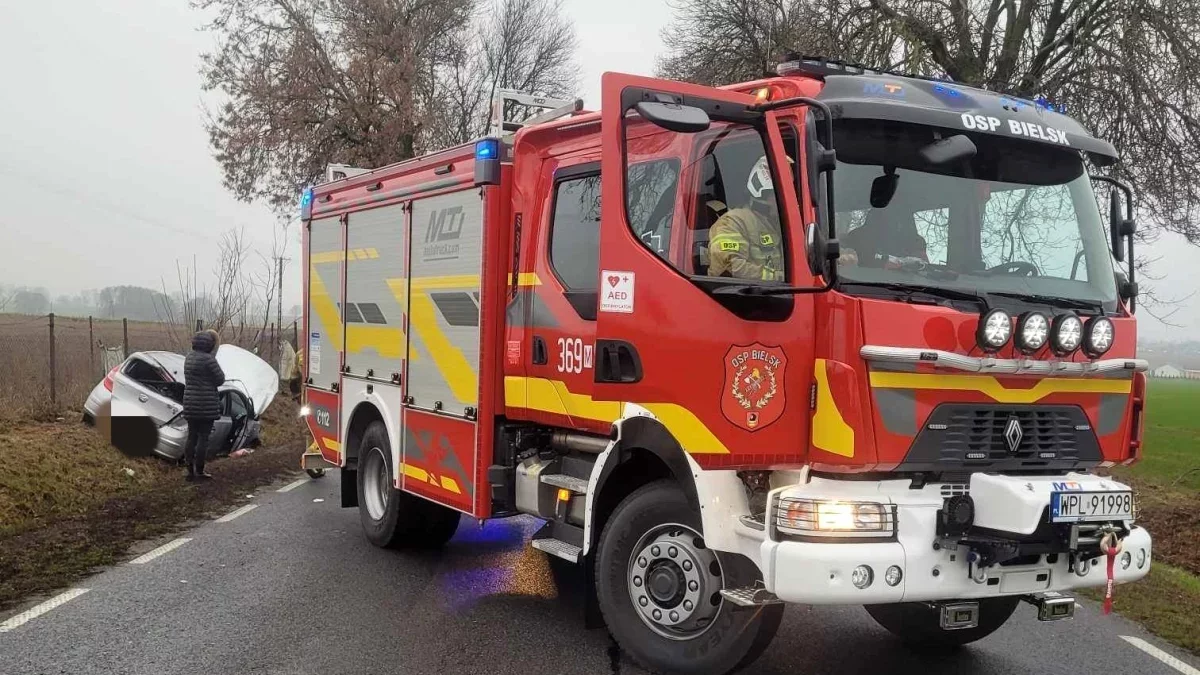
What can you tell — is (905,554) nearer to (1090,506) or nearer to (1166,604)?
(1090,506)

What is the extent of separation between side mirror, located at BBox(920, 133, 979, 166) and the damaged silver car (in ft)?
30.2

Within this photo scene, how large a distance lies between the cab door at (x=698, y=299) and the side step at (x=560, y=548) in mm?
1096

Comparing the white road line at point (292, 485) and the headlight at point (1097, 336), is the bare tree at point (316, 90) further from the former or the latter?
the headlight at point (1097, 336)

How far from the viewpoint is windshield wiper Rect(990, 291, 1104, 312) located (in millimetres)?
4051

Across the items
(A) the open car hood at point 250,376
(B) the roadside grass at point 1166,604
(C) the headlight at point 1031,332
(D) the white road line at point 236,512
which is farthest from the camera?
(A) the open car hood at point 250,376

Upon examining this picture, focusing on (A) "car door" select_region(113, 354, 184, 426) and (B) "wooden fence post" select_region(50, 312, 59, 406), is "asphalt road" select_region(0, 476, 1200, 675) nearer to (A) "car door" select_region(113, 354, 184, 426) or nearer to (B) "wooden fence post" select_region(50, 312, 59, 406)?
(A) "car door" select_region(113, 354, 184, 426)

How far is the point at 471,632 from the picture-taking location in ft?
16.9

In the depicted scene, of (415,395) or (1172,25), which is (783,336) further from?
(1172,25)

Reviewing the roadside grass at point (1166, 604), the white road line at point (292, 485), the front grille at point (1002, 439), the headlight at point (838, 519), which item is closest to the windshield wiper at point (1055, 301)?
the front grille at point (1002, 439)

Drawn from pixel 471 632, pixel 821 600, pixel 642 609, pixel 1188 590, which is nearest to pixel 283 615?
pixel 471 632

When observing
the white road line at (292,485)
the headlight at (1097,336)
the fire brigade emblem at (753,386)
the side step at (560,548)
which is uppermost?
the headlight at (1097,336)

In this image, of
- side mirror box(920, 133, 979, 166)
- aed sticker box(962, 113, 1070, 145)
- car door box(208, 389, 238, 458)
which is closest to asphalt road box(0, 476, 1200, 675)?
side mirror box(920, 133, 979, 166)

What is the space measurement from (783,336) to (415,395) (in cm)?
331

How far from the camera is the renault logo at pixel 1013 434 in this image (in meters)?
3.95
